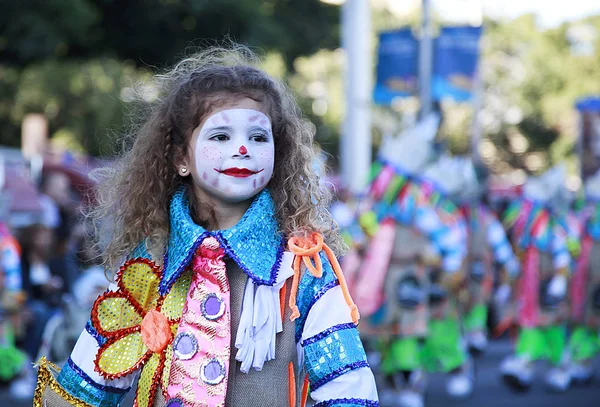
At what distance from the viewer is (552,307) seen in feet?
34.2

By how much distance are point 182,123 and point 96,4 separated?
918cm

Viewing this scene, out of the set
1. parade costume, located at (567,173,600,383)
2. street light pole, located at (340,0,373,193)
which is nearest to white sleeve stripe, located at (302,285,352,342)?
parade costume, located at (567,173,600,383)

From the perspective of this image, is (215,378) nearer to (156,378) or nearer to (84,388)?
(156,378)

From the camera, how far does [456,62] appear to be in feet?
49.3

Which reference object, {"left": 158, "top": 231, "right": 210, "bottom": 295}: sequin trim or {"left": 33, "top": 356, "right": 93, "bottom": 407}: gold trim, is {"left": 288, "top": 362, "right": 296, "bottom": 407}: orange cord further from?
{"left": 33, "top": 356, "right": 93, "bottom": 407}: gold trim

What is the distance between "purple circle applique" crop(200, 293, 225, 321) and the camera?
2.88 meters

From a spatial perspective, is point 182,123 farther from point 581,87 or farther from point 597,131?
point 581,87

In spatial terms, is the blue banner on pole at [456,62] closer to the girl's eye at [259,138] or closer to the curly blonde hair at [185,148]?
the curly blonde hair at [185,148]

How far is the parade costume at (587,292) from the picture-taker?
417 inches

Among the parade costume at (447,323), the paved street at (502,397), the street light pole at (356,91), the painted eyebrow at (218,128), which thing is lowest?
the paved street at (502,397)

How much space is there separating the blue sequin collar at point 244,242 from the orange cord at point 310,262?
0.17 ft

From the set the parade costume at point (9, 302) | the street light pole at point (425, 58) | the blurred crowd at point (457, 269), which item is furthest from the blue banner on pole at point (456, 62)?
the parade costume at point (9, 302)

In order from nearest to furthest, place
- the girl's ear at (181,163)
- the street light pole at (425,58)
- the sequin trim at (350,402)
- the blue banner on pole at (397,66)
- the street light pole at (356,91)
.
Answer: the sequin trim at (350,402) → the girl's ear at (181,163) → the street light pole at (425,58) → the street light pole at (356,91) → the blue banner on pole at (397,66)

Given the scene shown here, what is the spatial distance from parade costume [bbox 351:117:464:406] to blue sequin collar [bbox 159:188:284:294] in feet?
19.0
